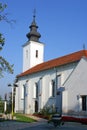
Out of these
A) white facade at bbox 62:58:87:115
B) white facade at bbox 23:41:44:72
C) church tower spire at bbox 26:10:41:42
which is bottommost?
white facade at bbox 62:58:87:115

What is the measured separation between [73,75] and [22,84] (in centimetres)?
2242

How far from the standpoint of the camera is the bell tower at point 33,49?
54.3 metres

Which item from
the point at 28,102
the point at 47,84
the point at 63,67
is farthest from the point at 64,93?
the point at 28,102

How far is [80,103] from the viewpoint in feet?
96.4

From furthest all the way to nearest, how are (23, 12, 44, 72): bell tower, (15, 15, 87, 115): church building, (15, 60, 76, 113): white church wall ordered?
1. (23, 12, 44, 72): bell tower
2. (15, 60, 76, 113): white church wall
3. (15, 15, 87, 115): church building

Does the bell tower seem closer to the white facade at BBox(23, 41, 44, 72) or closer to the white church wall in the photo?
the white facade at BBox(23, 41, 44, 72)

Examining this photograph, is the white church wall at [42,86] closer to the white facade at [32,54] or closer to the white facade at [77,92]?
the white facade at [32,54]

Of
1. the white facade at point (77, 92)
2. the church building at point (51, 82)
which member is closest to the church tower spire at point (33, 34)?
the church building at point (51, 82)

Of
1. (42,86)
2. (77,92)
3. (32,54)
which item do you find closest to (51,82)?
(42,86)

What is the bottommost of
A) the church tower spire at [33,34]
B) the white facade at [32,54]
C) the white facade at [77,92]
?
the white facade at [77,92]

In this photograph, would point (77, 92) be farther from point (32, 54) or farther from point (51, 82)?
point (32, 54)

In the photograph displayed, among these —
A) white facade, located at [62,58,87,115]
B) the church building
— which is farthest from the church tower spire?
white facade, located at [62,58,87,115]

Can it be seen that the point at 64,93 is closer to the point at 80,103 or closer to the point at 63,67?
the point at 80,103

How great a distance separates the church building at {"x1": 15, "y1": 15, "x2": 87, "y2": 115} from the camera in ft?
97.7
